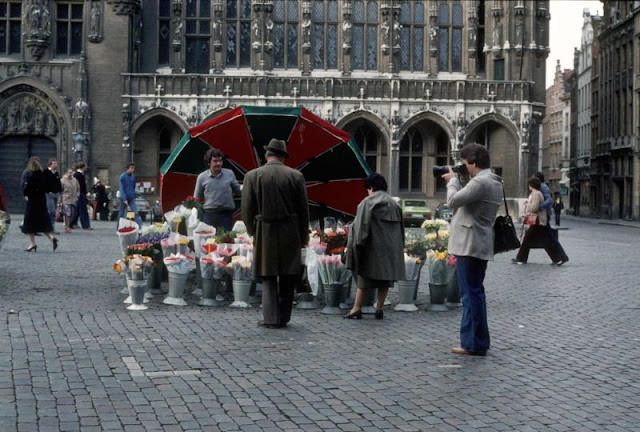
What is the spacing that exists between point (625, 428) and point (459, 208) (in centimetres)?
321

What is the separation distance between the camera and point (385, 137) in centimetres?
4212

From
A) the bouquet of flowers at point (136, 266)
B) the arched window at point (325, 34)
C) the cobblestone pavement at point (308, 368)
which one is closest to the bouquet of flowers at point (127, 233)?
the cobblestone pavement at point (308, 368)

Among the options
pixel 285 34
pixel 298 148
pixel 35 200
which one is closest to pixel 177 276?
pixel 298 148

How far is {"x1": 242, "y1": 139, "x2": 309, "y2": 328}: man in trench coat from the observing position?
10578 mm

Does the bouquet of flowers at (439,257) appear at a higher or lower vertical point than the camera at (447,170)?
lower

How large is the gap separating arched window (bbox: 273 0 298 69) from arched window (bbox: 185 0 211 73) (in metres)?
2.75

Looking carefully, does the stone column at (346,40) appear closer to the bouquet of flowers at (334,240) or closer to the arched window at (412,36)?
the arched window at (412,36)

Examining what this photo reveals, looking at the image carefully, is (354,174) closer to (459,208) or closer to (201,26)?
(459,208)

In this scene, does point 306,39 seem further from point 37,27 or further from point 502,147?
point 37,27

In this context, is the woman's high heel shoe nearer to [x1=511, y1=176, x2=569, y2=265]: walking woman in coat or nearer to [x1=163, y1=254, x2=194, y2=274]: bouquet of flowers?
[x1=163, y1=254, x2=194, y2=274]: bouquet of flowers

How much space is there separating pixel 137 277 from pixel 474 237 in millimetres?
4459

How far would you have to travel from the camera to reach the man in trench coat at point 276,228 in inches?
416

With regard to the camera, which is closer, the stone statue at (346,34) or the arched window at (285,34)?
the stone statue at (346,34)

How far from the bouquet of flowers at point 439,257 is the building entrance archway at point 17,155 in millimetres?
30494
